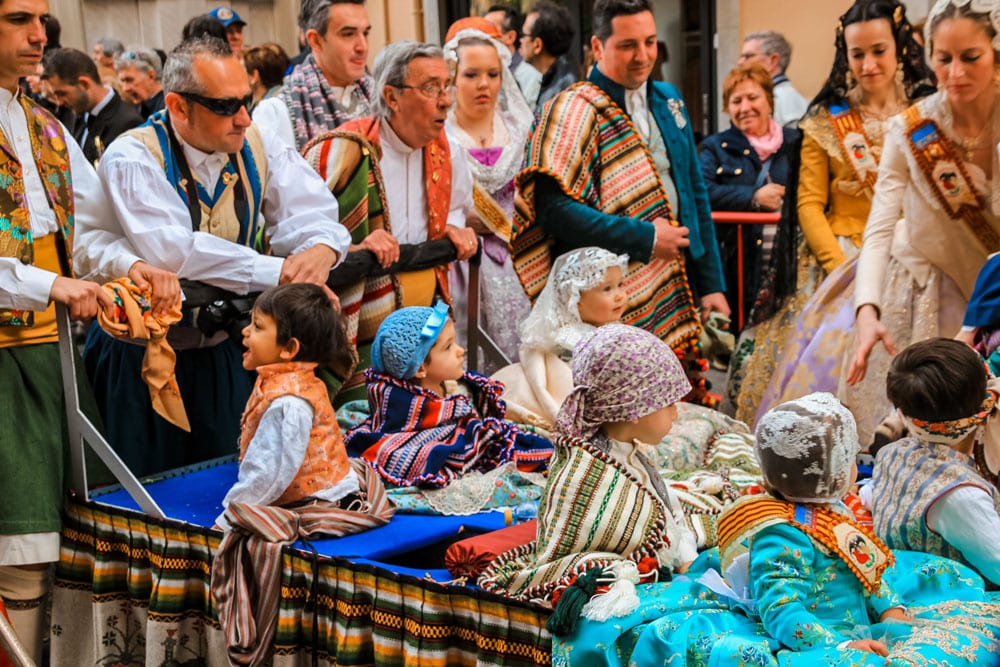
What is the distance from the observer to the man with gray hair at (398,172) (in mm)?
4527

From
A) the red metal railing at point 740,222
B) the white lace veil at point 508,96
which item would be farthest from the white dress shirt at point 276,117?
the red metal railing at point 740,222

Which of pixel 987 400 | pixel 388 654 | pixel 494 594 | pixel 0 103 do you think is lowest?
pixel 388 654

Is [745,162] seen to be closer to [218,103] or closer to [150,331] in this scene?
[218,103]

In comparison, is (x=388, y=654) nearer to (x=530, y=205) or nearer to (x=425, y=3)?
(x=530, y=205)

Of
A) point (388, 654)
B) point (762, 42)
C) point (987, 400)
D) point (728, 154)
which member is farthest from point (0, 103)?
point (762, 42)

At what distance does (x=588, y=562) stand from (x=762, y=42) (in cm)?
601

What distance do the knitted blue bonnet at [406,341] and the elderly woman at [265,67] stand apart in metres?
4.06

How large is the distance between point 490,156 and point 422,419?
236cm

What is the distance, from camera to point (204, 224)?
13.1 ft

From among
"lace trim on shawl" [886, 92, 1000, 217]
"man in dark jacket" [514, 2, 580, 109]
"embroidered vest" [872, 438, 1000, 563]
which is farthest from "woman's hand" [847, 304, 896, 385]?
"man in dark jacket" [514, 2, 580, 109]

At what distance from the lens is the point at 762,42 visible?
26.9 feet

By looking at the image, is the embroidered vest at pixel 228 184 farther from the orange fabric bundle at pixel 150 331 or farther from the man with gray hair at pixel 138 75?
the man with gray hair at pixel 138 75

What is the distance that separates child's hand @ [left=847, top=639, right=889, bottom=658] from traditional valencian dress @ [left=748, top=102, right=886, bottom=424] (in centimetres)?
238

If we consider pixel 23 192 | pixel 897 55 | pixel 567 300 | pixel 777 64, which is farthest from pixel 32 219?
pixel 777 64
